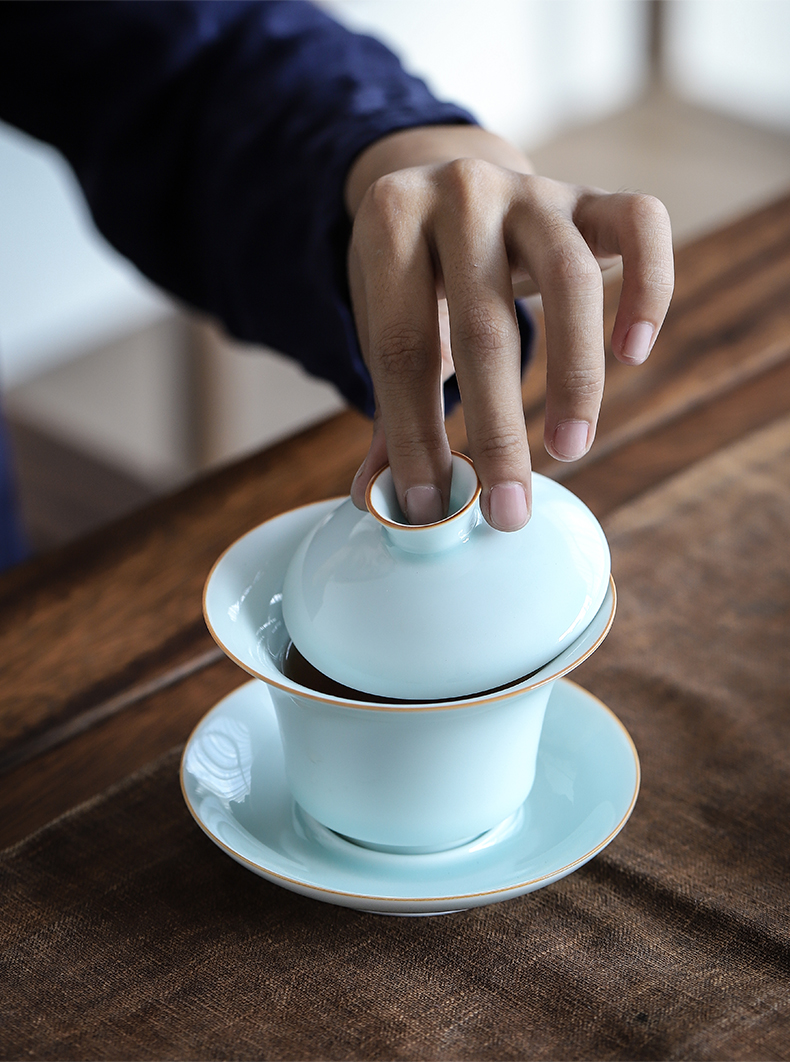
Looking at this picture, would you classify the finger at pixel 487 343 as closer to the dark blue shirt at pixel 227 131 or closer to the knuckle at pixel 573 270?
the knuckle at pixel 573 270

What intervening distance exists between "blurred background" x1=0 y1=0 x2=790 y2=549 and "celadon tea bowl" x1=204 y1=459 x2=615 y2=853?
3.30 feet

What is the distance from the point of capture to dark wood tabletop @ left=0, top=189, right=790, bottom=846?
1.57ft

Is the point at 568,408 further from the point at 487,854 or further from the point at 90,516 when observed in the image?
the point at 90,516

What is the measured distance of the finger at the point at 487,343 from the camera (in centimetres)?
36

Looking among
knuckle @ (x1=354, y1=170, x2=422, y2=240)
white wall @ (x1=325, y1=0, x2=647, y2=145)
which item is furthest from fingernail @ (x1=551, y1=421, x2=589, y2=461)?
white wall @ (x1=325, y1=0, x2=647, y2=145)

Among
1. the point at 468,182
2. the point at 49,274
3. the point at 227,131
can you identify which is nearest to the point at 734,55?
the point at 49,274

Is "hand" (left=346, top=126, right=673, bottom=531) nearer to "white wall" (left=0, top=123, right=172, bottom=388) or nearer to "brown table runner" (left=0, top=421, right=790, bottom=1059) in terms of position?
"brown table runner" (left=0, top=421, right=790, bottom=1059)

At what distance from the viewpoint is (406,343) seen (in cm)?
40

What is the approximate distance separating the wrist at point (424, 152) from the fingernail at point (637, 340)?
0.19 metres

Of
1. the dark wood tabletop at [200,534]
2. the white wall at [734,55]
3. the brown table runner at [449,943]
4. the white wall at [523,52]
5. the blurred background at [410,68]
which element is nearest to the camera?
the brown table runner at [449,943]

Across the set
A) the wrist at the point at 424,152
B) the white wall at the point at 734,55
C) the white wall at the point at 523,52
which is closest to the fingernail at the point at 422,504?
the wrist at the point at 424,152

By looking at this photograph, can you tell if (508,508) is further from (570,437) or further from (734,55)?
(734,55)

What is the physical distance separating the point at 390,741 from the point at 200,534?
0.29 m

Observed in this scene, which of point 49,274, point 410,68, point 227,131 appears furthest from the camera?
point 410,68
